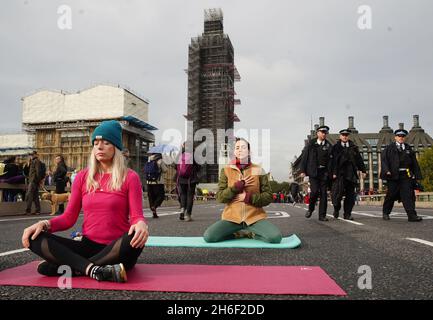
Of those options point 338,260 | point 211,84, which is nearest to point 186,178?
point 338,260

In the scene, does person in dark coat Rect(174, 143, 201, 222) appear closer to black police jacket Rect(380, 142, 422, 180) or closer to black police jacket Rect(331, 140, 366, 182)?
black police jacket Rect(331, 140, 366, 182)

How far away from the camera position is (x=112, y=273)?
2.91m

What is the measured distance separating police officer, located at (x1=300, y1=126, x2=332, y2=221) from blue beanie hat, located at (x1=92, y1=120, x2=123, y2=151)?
677 centimetres

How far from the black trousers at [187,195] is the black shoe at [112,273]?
6961 mm

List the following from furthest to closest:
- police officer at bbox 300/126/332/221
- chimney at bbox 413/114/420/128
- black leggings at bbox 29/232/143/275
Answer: chimney at bbox 413/114/420/128, police officer at bbox 300/126/332/221, black leggings at bbox 29/232/143/275

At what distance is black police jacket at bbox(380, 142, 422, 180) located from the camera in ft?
29.9

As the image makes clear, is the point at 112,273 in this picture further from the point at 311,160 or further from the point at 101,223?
the point at 311,160

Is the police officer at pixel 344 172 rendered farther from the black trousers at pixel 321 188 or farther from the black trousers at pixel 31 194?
the black trousers at pixel 31 194

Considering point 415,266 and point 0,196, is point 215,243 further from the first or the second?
point 0,196

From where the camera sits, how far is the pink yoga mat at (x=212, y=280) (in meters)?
2.72

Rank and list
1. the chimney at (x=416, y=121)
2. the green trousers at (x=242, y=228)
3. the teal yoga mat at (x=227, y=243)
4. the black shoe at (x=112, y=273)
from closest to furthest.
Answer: the black shoe at (x=112, y=273) < the teal yoga mat at (x=227, y=243) < the green trousers at (x=242, y=228) < the chimney at (x=416, y=121)

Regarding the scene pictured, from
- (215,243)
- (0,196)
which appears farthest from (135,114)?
(215,243)

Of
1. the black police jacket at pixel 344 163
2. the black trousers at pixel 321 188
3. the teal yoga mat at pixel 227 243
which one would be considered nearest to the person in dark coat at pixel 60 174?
the black trousers at pixel 321 188

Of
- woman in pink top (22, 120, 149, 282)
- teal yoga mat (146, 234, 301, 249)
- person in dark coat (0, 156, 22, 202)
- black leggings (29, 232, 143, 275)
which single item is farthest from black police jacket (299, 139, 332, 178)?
person in dark coat (0, 156, 22, 202)
